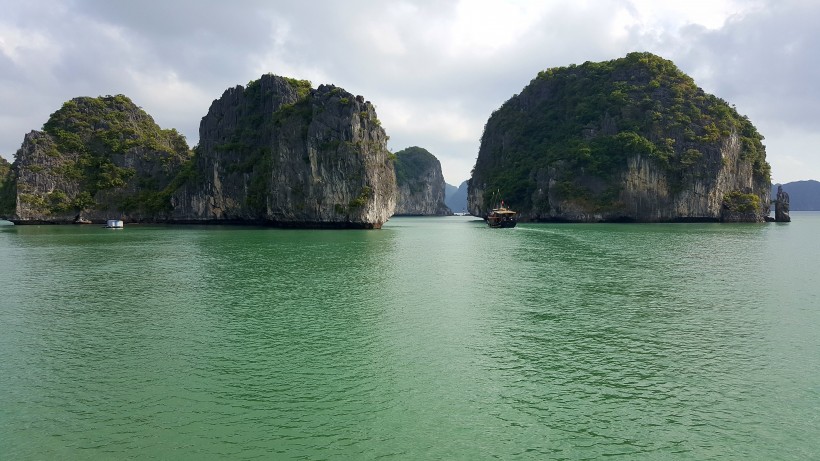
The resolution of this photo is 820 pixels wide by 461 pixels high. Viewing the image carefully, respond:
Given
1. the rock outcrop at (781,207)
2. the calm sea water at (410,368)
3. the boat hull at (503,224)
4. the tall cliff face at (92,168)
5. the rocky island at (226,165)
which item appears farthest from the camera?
the rock outcrop at (781,207)

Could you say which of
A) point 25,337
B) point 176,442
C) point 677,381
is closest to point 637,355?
point 677,381

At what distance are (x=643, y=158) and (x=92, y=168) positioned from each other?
121936 millimetres

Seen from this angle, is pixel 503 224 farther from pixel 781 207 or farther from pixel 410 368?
pixel 410 368

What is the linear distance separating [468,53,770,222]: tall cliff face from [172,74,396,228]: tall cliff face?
4197 cm

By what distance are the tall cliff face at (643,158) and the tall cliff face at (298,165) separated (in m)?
42.0

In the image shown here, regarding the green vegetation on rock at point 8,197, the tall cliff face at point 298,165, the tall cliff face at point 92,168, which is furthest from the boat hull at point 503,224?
the green vegetation on rock at point 8,197

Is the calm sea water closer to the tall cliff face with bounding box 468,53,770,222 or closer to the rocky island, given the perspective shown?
the rocky island

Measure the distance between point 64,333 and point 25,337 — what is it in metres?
1.05

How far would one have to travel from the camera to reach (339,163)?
267ft

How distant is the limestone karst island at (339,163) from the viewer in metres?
82.6

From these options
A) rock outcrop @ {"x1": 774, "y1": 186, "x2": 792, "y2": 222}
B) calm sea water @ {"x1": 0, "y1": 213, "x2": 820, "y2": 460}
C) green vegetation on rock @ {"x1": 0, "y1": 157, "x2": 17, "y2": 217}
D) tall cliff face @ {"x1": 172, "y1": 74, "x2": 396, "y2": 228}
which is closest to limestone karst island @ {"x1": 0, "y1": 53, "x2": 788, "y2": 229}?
tall cliff face @ {"x1": 172, "y1": 74, "x2": 396, "y2": 228}

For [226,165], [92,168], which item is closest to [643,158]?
[226,165]

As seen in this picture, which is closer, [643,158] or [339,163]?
[339,163]

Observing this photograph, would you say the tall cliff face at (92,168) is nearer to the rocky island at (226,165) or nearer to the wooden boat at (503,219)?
the rocky island at (226,165)
